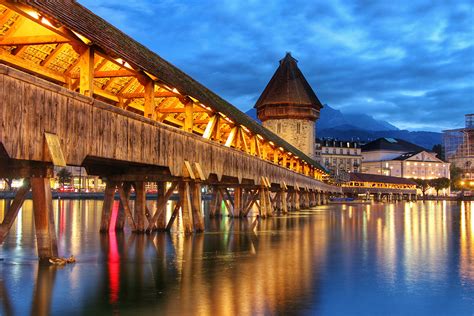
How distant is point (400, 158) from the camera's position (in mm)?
171375

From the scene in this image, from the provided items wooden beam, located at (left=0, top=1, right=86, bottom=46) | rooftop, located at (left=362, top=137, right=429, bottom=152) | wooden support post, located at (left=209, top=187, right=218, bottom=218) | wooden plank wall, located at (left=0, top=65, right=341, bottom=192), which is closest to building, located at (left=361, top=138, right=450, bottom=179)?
rooftop, located at (left=362, top=137, right=429, bottom=152)

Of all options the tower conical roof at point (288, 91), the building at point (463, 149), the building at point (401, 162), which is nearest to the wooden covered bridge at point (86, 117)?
the tower conical roof at point (288, 91)

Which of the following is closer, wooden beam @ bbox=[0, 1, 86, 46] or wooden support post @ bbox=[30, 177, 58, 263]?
wooden beam @ bbox=[0, 1, 86, 46]

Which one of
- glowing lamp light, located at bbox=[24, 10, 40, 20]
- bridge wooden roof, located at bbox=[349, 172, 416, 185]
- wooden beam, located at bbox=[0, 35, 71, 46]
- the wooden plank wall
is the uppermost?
glowing lamp light, located at bbox=[24, 10, 40, 20]

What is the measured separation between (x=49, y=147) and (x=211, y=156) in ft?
42.8

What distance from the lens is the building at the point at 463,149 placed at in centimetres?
17488

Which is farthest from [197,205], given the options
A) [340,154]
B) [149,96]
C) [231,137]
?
[340,154]

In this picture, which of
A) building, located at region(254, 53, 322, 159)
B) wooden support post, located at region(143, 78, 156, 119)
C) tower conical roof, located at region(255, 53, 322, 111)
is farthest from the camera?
tower conical roof, located at region(255, 53, 322, 111)

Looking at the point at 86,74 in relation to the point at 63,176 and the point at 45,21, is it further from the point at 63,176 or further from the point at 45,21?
the point at 63,176

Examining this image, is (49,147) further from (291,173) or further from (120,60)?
(291,173)

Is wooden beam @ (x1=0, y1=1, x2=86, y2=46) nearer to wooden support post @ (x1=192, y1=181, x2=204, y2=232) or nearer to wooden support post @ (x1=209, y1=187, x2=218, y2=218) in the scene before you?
wooden support post @ (x1=192, y1=181, x2=204, y2=232)

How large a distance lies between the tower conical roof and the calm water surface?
64562 mm

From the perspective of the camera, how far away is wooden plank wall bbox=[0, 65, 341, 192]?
1216cm

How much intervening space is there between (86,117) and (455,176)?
573 feet
